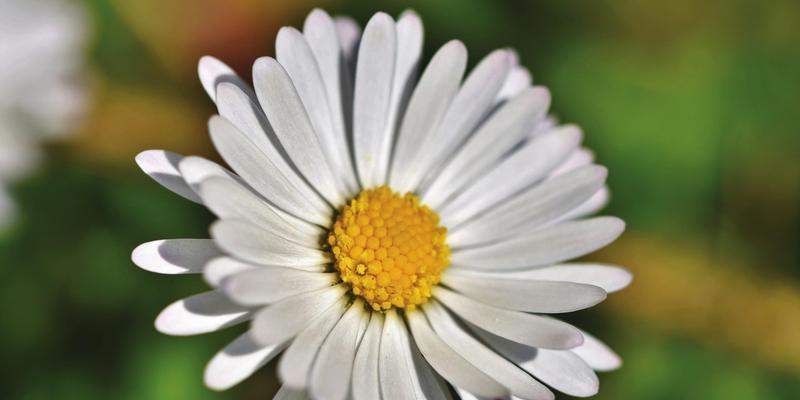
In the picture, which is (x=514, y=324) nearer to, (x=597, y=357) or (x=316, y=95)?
(x=597, y=357)

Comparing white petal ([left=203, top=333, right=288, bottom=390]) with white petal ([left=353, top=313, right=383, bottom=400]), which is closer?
white petal ([left=203, top=333, right=288, bottom=390])

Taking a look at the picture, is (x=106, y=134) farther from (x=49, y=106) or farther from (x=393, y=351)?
(x=393, y=351)

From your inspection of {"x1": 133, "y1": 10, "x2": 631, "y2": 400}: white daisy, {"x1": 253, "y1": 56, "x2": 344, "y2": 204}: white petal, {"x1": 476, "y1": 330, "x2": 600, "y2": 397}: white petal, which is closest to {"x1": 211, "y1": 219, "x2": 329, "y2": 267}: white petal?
{"x1": 133, "y1": 10, "x2": 631, "y2": 400}: white daisy

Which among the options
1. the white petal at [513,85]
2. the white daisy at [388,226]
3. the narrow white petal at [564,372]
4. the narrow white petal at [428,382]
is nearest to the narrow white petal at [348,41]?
the white daisy at [388,226]

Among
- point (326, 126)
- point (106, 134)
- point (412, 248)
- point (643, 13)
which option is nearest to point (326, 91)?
point (326, 126)

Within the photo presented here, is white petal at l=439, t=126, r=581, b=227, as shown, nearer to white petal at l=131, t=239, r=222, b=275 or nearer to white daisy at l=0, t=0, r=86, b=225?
white petal at l=131, t=239, r=222, b=275

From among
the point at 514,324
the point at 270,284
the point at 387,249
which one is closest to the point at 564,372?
the point at 514,324

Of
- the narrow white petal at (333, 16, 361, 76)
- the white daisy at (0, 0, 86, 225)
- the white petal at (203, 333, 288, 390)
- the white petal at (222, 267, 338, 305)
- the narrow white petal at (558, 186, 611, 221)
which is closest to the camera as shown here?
the white petal at (222, 267, 338, 305)
